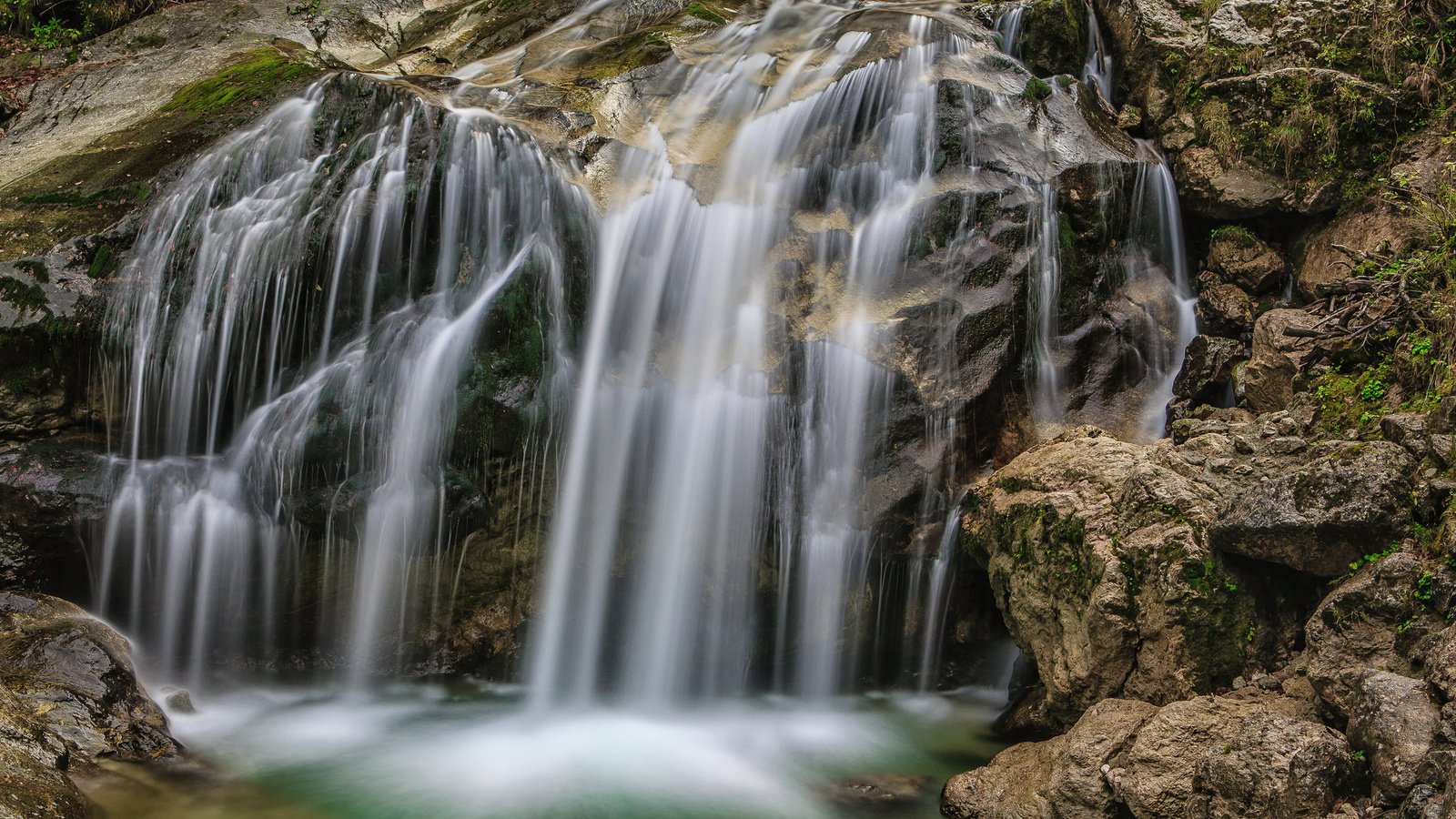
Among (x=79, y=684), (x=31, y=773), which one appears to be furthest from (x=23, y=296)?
(x=31, y=773)

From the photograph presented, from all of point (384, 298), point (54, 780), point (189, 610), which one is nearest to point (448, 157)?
point (384, 298)

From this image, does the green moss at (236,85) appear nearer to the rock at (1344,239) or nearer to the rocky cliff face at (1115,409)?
the rocky cliff face at (1115,409)

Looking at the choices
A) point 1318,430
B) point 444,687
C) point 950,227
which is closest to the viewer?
point 1318,430

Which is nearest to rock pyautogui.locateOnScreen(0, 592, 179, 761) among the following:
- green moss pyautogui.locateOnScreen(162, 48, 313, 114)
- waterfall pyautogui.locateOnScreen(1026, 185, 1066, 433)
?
green moss pyautogui.locateOnScreen(162, 48, 313, 114)

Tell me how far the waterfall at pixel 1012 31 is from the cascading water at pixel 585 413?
2101mm

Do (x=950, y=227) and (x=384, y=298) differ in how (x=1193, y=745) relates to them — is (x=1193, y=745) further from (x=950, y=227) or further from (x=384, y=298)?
(x=384, y=298)

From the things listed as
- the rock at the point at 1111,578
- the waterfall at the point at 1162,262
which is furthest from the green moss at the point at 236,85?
the waterfall at the point at 1162,262

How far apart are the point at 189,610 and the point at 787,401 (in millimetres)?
5037

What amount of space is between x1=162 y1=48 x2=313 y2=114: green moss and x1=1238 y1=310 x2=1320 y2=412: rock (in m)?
9.45

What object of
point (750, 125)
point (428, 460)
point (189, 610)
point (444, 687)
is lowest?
point (444, 687)

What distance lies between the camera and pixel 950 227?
8.36 metres

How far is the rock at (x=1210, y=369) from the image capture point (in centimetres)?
781

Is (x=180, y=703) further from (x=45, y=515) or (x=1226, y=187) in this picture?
(x=1226, y=187)

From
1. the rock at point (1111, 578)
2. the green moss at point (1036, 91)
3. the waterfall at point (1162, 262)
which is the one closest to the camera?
the rock at point (1111, 578)
